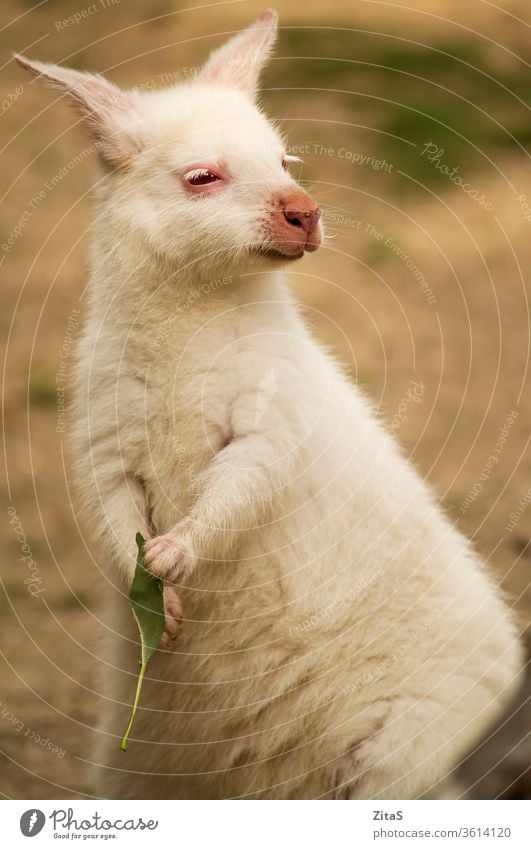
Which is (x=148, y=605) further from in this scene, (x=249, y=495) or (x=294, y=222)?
(x=294, y=222)

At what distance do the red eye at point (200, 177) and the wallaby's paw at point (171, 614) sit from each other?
5.95 feet

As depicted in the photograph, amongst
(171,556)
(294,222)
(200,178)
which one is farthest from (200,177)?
(171,556)

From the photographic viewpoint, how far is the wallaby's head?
16.3 feet

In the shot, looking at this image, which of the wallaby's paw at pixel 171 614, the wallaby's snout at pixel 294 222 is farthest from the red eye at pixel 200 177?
the wallaby's paw at pixel 171 614

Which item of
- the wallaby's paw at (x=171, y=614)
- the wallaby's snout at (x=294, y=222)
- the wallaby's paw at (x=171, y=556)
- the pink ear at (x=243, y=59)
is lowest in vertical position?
the wallaby's paw at (x=171, y=614)

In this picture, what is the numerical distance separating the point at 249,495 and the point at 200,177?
4.69ft

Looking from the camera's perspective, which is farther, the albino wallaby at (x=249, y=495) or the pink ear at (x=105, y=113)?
the pink ear at (x=105, y=113)

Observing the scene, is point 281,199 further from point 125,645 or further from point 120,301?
point 125,645

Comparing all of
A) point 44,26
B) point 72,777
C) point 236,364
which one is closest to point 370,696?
point 236,364

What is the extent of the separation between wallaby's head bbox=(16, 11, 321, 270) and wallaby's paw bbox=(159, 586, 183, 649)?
1.49 m

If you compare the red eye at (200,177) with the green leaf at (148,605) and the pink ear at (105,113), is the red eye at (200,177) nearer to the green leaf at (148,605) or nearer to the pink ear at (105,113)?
the pink ear at (105,113)

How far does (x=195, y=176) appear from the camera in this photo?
16.5 ft

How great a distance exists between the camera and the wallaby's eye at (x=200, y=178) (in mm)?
5026

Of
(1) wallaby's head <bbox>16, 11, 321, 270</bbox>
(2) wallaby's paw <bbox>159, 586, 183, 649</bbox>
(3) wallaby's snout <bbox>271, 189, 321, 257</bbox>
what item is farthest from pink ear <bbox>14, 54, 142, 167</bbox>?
(2) wallaby's paw <bbox>159, 586, 183, 649</bbox>
